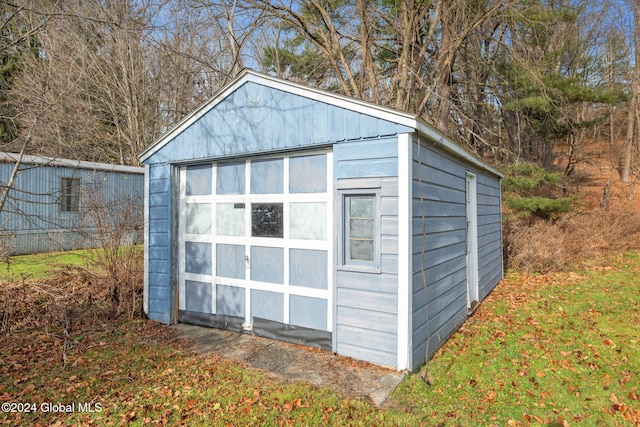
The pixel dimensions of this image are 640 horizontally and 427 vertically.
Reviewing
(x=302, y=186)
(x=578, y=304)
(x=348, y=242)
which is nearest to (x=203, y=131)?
(x=302, y=186)

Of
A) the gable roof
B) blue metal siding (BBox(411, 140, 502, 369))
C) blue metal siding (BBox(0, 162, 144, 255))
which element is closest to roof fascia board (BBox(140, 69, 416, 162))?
the gable roof

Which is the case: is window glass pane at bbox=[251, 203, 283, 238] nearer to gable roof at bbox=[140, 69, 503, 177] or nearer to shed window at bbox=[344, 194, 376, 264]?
shed window at bbox=[344, 194, 376, 264]

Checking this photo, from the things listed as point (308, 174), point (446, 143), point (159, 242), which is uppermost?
point (446, 143)

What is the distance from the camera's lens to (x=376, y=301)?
3.81 m

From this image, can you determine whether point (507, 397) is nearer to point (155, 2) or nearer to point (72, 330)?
point (72, 330)

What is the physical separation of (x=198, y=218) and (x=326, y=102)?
8.75 ft

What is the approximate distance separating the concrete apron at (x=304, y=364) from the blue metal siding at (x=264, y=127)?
240 centimetres

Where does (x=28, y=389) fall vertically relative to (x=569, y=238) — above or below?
below

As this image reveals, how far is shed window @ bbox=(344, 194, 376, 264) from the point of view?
393cm

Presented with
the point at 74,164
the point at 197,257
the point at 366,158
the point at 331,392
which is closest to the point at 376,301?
the point at 331,392

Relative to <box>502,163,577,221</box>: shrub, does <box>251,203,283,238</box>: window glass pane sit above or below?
below

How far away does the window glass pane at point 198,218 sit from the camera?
5.37m

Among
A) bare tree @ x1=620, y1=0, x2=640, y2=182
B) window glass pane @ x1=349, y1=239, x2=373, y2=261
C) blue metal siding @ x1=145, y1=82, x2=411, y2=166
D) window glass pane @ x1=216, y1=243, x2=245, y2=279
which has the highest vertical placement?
bare tree @ x1=620, y1=0, x2=640, y2=182

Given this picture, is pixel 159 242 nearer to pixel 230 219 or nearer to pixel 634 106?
pixel 230 219
